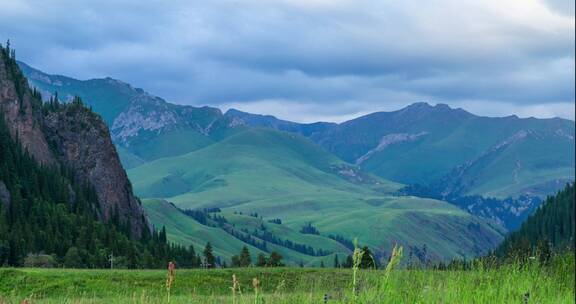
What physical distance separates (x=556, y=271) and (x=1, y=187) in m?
154

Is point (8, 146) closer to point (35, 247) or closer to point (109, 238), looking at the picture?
point (109, 238)

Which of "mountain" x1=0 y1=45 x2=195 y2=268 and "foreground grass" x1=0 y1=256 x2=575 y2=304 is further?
"mountain" x1=0 y1=45 x2=195 y2=268

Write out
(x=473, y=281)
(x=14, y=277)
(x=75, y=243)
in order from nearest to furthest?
1. (x=473, y=281)
2. (x=14, y=277)
3. (x=75, y=243)

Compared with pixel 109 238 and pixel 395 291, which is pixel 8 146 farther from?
pixel 395 291

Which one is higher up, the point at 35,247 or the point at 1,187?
the point at 1,187

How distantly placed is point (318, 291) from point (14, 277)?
1185 inches

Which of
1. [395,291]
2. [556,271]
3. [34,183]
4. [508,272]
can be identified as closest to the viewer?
[395,291]

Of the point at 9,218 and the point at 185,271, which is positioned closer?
the point at 185,271

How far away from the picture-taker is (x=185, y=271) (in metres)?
47.6

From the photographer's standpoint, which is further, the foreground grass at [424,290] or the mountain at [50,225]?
the mountain at [50,225]

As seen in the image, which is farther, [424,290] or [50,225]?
[50,225]

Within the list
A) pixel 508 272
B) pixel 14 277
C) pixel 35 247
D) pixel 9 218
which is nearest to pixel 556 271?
pixel 508 272

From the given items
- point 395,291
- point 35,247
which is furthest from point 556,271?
point 35,247

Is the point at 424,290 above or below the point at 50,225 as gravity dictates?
above
